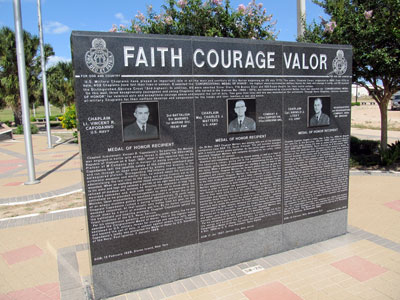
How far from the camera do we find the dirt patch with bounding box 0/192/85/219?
7.37 m

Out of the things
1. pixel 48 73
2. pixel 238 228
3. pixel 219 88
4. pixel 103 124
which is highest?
pixel 48 73

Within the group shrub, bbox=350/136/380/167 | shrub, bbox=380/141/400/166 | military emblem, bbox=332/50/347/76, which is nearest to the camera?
military emblem, bbox=332/50/347/76

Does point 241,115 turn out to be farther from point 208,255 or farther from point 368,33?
point 368,33

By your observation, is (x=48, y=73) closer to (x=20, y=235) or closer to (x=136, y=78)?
(x=20, y=235)

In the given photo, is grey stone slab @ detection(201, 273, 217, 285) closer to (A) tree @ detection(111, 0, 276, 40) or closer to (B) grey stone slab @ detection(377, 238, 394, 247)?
(B) grey stone slab @ detection(377, 238, 394, 247)

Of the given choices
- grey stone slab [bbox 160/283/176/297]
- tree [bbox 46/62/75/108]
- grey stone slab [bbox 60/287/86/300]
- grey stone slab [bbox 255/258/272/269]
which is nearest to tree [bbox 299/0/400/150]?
grey stone slab [bbox 255/258/272/269]

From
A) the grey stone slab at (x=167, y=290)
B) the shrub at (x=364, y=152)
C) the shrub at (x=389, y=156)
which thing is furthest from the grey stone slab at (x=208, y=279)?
the shrub at (x=389, y=156)

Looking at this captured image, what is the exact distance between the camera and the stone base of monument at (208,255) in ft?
13.2

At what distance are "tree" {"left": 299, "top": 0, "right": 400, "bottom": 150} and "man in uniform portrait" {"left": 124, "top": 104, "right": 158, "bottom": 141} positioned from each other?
7961mm

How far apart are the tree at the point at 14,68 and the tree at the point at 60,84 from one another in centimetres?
240

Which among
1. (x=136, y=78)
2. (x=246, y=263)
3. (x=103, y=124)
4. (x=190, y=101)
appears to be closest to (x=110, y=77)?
(x=136, y=78)

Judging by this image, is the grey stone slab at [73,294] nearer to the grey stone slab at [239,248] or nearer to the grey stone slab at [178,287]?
the grey stone slab at [178,287]

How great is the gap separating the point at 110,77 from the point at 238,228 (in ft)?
8.73

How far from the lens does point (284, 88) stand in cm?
482
